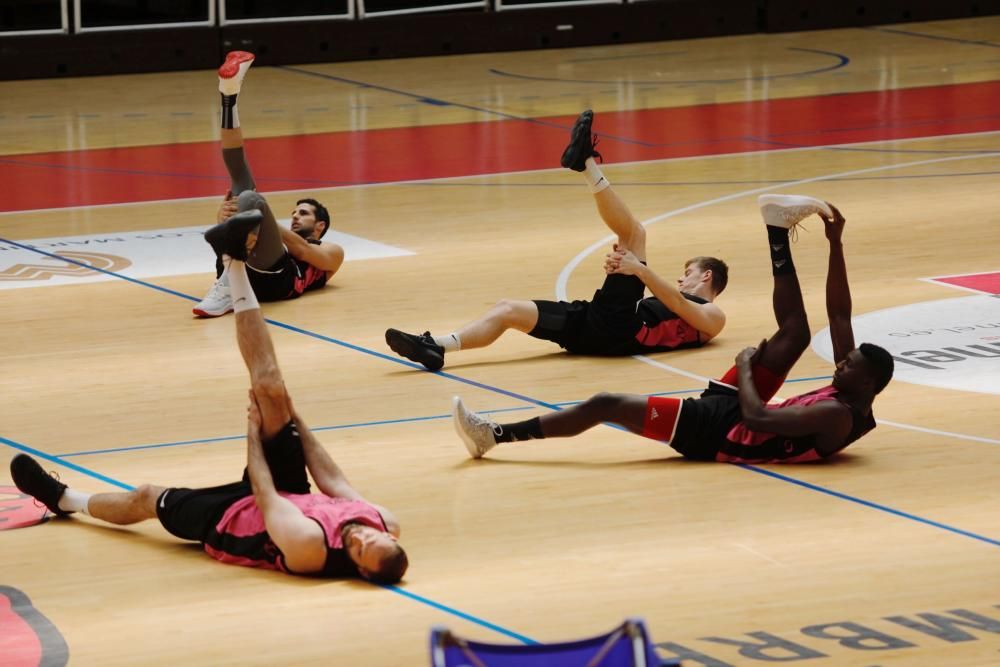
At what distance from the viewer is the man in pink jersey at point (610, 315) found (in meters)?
9.88

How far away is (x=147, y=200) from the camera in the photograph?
1499 cm

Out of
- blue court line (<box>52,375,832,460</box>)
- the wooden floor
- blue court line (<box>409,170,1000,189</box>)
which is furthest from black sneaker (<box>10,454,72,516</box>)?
blue court line (<box>409,170,1000,189</box>)

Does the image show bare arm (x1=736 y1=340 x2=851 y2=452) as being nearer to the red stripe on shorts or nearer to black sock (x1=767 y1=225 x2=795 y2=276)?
the red stripe on shorts

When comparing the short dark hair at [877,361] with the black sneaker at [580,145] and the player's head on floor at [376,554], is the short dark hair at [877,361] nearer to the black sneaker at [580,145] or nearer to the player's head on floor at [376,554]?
the player's head on floor at [376,554]

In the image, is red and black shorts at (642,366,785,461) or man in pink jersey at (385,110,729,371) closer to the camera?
red and black shorts at (642,366,785,461)

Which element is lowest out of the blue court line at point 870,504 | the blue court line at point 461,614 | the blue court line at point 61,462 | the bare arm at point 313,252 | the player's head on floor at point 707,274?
the blue court line at point 61,462

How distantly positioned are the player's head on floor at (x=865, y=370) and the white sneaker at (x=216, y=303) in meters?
4.76

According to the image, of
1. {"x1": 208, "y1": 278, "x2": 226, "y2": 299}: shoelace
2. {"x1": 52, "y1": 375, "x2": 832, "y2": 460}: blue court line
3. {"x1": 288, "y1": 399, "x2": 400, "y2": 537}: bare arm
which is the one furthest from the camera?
{"x1": 208, "y1": 278, "x2": 226, "y2": 299}: shoelace

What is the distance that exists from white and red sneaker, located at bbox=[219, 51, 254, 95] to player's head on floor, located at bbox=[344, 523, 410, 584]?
5.15 m

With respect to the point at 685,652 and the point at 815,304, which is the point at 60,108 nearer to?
the point at 815,304

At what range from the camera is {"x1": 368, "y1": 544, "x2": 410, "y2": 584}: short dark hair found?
655cm

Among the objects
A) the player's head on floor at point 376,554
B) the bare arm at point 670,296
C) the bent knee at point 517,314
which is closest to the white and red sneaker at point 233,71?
the bent knee at point 517,314

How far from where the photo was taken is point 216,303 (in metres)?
11.3

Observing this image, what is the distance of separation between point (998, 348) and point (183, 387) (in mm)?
4496
